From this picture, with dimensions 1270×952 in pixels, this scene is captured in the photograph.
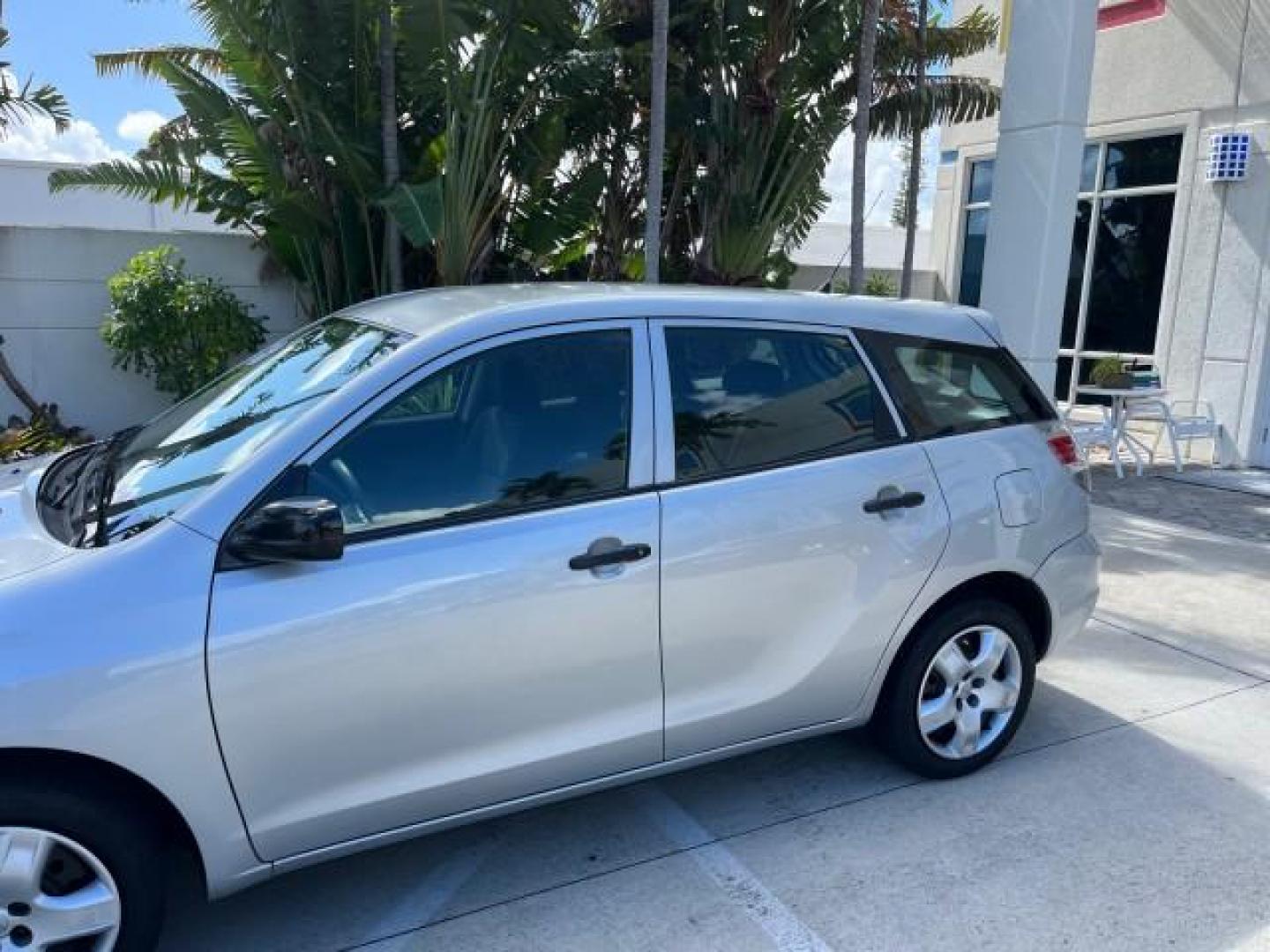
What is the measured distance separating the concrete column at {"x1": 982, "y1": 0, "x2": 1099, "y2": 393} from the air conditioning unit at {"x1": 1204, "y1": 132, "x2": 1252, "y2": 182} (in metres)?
3.15

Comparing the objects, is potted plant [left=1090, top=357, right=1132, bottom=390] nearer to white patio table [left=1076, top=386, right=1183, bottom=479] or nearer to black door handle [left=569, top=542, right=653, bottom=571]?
white patio table [left=1076, top=386, right=1183, bottom=479]

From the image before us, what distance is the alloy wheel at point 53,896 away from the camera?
7.25 feet

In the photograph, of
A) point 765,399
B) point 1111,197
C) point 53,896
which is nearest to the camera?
point 53,896

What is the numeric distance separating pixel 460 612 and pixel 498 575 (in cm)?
14

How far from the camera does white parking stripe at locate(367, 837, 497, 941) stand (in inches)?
112

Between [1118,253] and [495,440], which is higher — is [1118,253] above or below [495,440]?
above

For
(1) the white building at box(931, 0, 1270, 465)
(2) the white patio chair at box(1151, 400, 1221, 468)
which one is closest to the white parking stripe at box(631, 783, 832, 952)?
(1) the white building at box(931, 0, 1270, 465)

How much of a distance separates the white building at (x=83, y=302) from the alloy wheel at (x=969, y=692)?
7288 mm

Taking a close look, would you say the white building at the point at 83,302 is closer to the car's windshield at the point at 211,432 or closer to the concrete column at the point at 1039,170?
the car's windshield at the point at 211,432

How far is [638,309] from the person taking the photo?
10.1 feet

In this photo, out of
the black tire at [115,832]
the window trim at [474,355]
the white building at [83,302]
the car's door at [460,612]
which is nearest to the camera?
the black tire at [115,832]

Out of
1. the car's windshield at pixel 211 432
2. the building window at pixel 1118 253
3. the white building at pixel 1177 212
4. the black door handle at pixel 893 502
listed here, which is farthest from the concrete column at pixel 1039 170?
the car's windshield at pixel 211 432

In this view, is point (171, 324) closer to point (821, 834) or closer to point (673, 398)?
point (673, 398)

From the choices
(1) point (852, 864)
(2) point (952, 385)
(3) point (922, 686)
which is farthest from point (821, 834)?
(2) point (952, 385)
